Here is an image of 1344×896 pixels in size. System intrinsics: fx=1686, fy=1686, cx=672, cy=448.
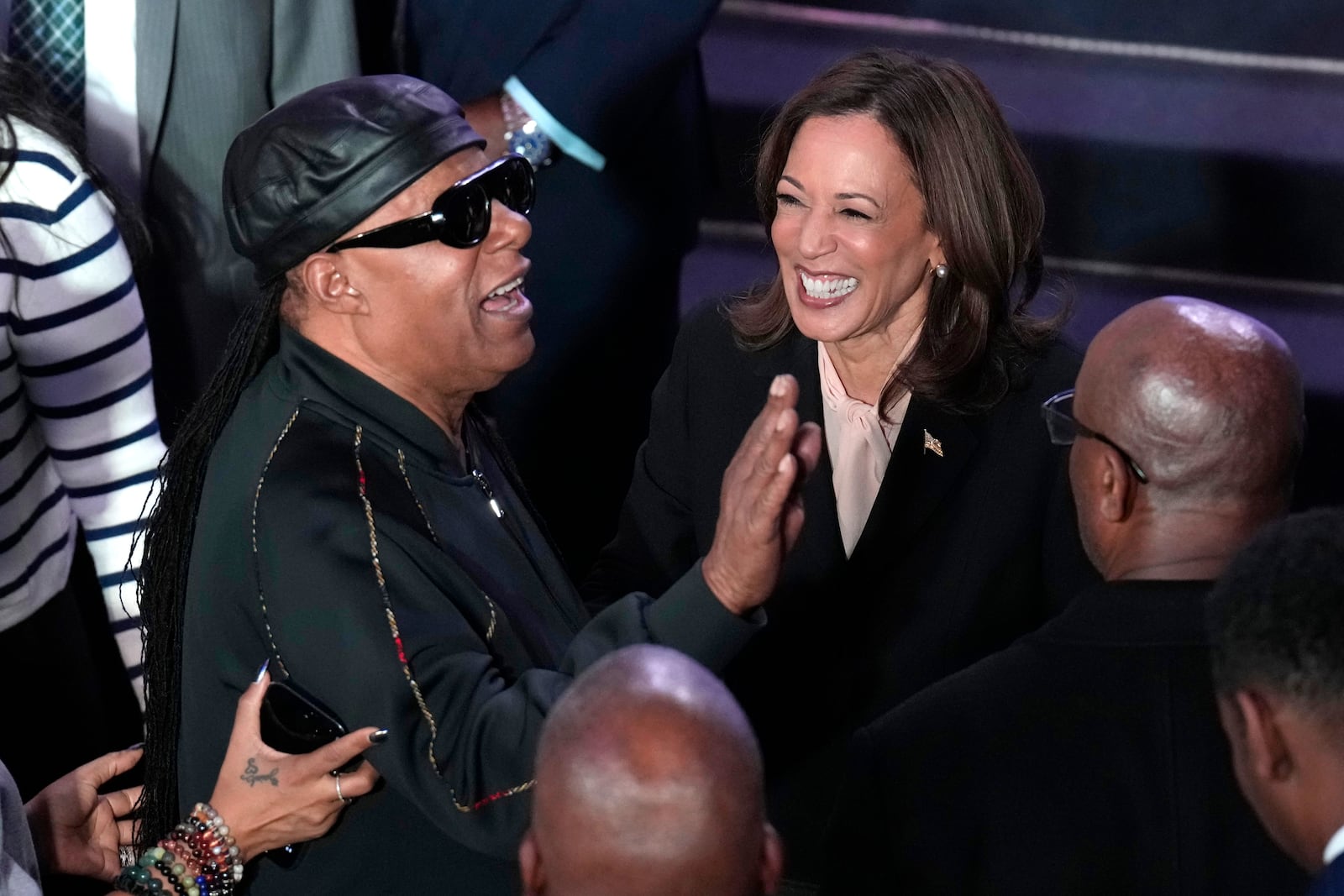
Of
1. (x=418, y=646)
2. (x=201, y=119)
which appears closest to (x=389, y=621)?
(x=418, y=646)

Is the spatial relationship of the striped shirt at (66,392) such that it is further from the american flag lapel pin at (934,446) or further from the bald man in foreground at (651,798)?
the bald man in foreground at (651,798)

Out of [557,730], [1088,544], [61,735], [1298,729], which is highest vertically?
[557,730]

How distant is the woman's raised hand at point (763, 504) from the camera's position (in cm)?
171

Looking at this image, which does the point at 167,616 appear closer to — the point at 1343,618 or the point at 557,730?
the point at 557,730

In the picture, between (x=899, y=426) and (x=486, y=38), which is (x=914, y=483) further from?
(x=486, y=38)

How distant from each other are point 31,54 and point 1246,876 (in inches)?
96.9

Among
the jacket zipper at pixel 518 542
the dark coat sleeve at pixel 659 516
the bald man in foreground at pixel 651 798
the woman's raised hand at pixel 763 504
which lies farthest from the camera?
the dark coat sleeve at pixel 659 516

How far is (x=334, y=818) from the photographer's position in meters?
1.87

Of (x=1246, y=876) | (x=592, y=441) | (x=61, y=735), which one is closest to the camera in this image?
(x=1246, y=876)

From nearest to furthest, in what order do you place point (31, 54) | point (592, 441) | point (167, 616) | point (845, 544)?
point (167, 616)
point (845, 544)
point (31, 54)
point (592, 441)

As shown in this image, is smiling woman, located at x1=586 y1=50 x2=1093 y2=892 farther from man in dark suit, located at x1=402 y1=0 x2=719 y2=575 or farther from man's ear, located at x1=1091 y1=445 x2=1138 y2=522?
man in dark suit, located at x1=402 y1=0 x2=719 y2=575

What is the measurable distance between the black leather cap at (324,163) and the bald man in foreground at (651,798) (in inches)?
34.7

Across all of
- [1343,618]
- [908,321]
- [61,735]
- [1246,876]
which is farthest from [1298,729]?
[61,735]

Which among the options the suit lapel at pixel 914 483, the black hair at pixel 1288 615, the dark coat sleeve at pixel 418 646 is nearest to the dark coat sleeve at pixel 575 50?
the suit lapel at pixel 914 483
